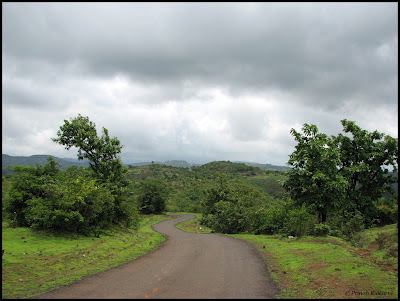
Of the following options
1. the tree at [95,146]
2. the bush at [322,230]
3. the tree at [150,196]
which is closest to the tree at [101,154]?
the tree at [95,146]

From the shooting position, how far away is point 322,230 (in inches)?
727

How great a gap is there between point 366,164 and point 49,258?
2597 cm

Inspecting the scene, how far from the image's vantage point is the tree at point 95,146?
2478cm

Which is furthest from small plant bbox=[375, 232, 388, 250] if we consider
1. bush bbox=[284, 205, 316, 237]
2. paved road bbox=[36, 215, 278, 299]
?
bush bbox=[284, 205, 316, 237]

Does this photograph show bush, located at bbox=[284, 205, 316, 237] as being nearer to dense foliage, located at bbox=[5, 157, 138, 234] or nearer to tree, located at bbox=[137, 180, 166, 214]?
dense foliage, located at bbox=[5, 157, 138, 234]

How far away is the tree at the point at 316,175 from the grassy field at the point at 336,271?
523 cm

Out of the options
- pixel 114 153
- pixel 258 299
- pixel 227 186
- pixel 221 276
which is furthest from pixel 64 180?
pixel 227 186

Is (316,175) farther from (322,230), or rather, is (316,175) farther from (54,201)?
(54,201)

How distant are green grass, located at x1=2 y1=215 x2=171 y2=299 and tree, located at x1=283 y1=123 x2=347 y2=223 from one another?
1306 cm

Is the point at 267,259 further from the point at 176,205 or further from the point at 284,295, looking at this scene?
the point at 176,205

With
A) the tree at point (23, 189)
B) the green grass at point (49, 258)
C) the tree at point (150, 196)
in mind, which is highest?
the tree at point (23, 189)

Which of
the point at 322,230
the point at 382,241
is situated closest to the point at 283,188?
the point at 322,230

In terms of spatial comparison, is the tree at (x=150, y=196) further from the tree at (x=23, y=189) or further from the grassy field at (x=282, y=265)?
the grassy field at (x=282, y=265)

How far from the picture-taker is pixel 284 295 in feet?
Result: 25.8
